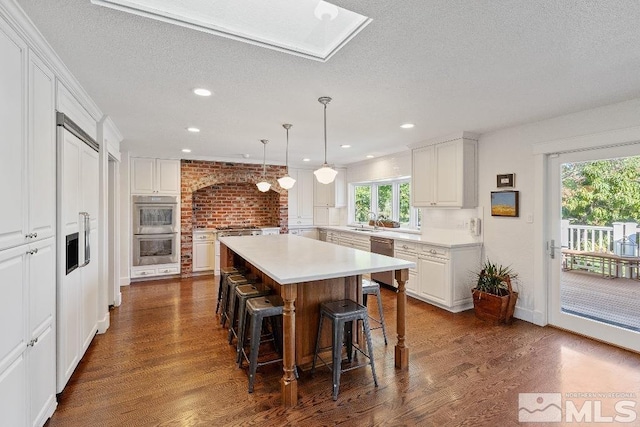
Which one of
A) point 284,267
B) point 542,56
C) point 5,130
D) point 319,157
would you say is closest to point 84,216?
point 5,130

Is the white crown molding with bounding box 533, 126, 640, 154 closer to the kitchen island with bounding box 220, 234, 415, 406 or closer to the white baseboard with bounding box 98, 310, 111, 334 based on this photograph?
the kitchen island with bounding box 220, 234, 415, 406

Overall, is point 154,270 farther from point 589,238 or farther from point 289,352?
point 589,238

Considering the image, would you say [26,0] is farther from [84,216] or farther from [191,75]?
[84,216]

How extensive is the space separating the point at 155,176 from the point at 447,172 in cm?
493

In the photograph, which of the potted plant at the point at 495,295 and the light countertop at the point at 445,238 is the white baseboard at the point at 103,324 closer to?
the light countertop at the point at 445,238

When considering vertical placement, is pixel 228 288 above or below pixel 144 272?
above

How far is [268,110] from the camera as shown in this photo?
3.15 metres

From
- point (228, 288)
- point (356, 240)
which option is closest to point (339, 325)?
point (228, 288)

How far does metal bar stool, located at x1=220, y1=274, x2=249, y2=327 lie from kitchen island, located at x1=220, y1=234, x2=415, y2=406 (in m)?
0.30

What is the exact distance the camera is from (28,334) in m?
1.74

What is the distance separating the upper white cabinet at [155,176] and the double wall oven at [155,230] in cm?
15

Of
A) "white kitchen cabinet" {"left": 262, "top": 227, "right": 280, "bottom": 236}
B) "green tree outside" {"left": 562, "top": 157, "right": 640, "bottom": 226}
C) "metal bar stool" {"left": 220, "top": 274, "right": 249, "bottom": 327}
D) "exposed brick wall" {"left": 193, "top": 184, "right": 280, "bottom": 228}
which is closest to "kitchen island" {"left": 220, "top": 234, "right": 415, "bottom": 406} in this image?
"metal bar stool" {"left": 220, "top": 274, "right": 249, "bottom": 327}

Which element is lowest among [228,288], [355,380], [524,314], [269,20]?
[355,380]

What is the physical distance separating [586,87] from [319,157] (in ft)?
13.4
